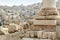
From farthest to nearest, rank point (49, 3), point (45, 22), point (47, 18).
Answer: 1. point (49, 3)
2. point (47, 18)
3. point (45, 22)

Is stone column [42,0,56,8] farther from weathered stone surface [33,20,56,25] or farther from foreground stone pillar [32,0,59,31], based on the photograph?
weathered stone surface [33,20,56,25]

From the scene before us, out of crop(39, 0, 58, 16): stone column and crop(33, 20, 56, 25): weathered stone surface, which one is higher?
crop(39, 0, 58, 16): stone column

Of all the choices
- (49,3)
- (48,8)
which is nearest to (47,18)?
(48,8)

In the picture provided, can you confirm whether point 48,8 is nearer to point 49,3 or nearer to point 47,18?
point 49,3

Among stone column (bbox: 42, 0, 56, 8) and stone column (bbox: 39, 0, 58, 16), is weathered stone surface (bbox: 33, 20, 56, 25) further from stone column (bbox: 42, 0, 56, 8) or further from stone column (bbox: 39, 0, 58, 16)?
stone column (bbox: 42, 0, 56, 8)

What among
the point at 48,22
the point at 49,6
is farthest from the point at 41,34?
the point at 49,6

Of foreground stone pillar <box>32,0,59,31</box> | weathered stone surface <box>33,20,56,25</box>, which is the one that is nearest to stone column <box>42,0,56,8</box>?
foreground stone pillar <box>32,0,59,31</box>

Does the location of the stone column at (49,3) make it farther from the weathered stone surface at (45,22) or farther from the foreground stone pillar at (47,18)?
the weathered stone surface at (45,22)

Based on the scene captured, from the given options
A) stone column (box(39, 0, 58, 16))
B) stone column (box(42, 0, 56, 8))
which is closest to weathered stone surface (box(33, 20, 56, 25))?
stone column (box(39, 0, 58, 16))


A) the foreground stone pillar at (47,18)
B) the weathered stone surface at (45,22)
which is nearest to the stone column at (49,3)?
the foreground stone pillar at (47,18)

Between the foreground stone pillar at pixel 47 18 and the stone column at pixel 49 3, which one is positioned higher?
the stone column at pixel 49 3

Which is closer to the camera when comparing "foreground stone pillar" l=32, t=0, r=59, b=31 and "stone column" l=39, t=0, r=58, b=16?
"foreground stone pillar" l=32, t=0, r=59, b=31

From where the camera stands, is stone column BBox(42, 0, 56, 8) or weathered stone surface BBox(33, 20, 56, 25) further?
stone column BBox(42, 0, 56, 8)

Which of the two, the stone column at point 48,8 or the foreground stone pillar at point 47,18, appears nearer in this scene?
the foreground stone pillar at point 47,18
